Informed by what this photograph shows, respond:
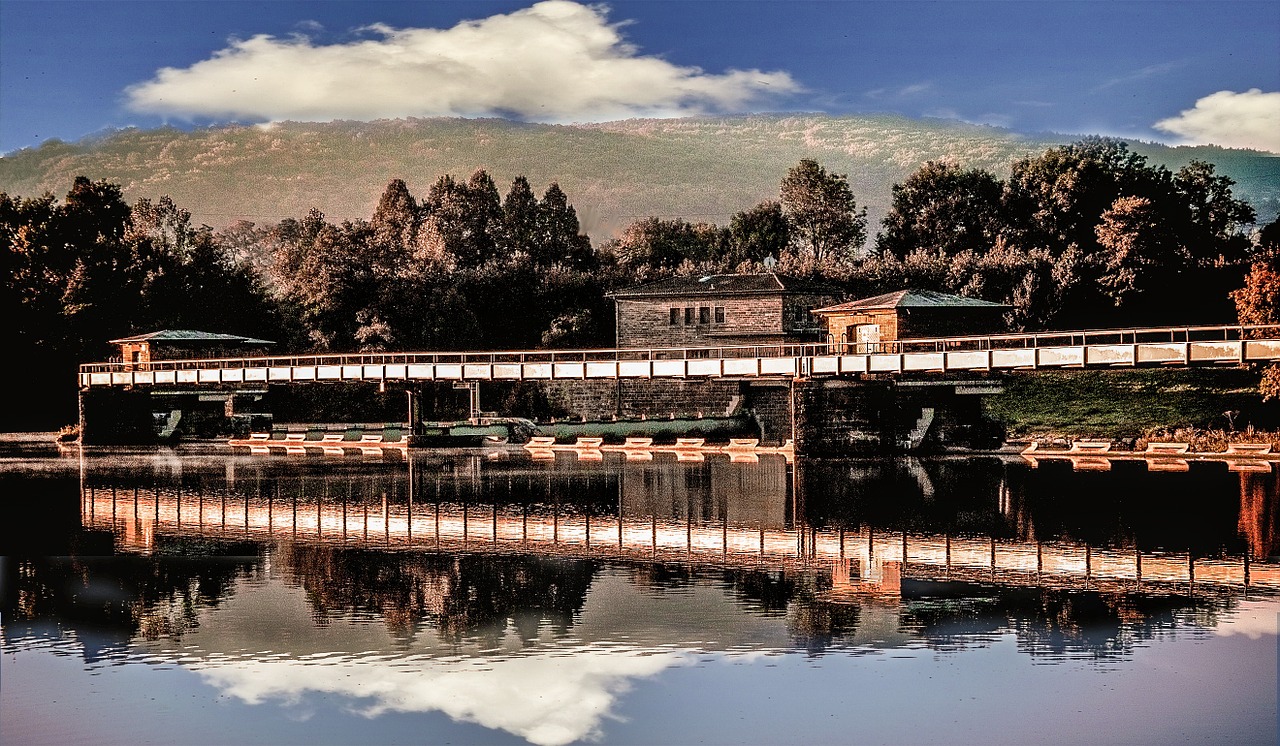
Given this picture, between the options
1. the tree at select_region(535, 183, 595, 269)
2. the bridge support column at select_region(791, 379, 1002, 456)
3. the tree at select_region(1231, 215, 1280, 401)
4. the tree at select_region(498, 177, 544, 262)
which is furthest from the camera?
the tree at select_region(498, 177, 544, 262)

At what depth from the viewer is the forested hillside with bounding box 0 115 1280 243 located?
172 metres

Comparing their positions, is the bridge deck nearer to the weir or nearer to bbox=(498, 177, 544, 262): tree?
the weir

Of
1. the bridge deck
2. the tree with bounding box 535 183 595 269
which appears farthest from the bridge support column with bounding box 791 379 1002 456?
the tree with bounding box 535 183 595 269

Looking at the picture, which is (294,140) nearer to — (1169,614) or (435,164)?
(435,164)

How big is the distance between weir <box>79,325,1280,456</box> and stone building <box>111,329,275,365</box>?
1573 mm

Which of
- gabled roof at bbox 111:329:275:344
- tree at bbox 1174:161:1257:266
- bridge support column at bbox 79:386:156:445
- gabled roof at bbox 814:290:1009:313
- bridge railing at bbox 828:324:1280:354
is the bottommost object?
bridge support column at bbox 79:386:156:445

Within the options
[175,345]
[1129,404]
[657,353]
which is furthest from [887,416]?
[175,345]

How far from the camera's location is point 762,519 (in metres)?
34.7

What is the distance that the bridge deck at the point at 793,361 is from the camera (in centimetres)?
5062

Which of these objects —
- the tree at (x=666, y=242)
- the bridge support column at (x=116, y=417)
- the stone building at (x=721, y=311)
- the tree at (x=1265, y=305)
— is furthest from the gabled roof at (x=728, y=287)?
the tree at (x=666, y=242)

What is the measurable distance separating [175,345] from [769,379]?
123ft

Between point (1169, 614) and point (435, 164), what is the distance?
156 m

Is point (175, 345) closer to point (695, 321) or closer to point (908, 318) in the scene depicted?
point (695, 321)

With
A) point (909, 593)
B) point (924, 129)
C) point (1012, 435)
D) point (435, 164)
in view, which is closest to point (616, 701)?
point (909, 593)
